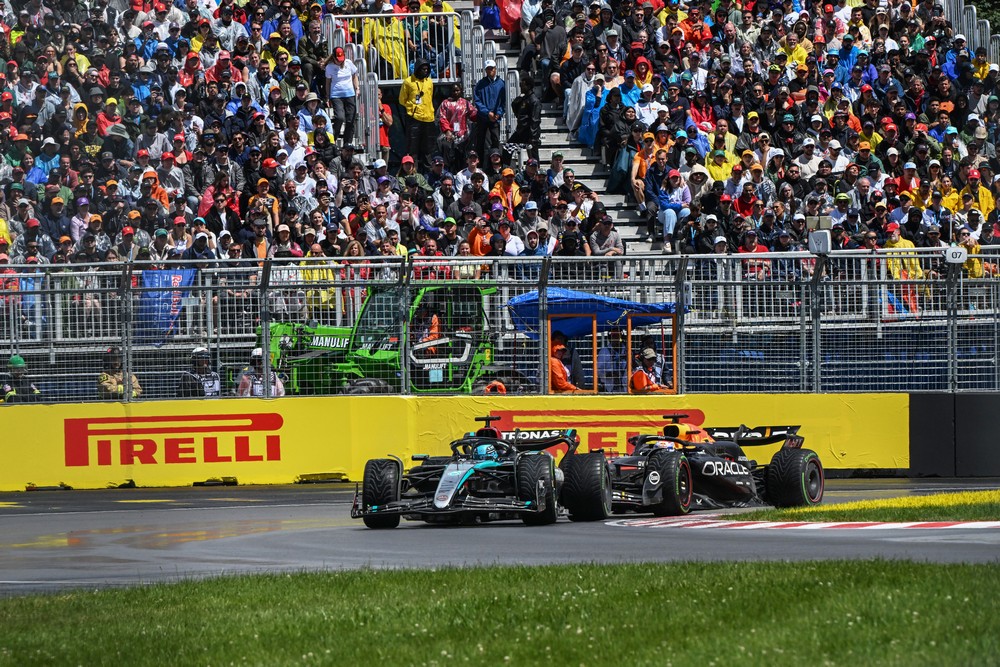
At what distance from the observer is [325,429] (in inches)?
742

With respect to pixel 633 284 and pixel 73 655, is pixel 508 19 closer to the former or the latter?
pixel 633 284

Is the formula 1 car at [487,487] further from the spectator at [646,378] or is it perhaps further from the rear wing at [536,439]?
the spectator at [646,378]

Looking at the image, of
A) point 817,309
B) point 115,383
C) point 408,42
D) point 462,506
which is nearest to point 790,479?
→ point 462,506

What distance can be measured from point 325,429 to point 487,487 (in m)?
5.59

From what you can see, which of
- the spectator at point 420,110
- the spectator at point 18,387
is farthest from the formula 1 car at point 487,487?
the spectator at point 420,110

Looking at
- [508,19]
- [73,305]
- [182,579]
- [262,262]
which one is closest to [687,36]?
[508,19]

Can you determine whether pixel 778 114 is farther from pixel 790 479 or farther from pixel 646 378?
pixel 790 479

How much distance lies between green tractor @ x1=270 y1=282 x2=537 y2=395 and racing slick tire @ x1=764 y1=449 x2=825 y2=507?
4704 mm

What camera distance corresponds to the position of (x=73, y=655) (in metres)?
7.29

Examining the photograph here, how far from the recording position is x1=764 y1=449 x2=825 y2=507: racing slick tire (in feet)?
48.5

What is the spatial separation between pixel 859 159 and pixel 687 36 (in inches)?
140

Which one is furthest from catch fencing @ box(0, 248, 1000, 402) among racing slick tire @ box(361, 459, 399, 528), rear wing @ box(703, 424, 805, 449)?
racing slick tire @ box(361, 459, 399, 528)

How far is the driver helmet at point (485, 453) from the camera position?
1379 cm

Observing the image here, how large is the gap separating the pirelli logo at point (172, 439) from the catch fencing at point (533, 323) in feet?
1.18
